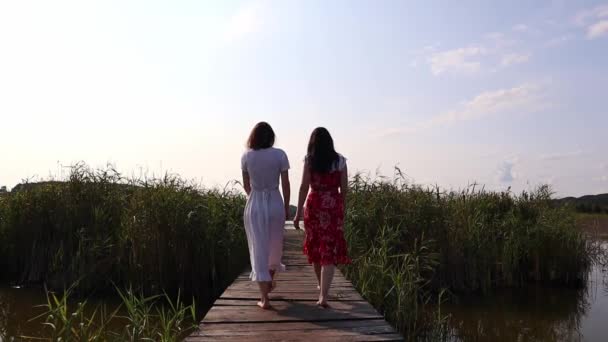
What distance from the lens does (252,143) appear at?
177 inches

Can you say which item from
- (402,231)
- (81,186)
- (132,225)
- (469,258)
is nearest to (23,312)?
(132,225)

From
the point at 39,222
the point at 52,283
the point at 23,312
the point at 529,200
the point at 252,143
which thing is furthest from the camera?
the point at 529,200

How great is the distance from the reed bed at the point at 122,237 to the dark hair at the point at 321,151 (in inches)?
149

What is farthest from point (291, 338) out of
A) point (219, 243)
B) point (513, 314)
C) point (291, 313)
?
point (513, 314)

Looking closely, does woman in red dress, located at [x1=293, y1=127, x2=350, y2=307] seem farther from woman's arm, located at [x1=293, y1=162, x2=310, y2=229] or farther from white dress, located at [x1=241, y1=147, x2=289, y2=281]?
white dress, located at [x1=241, y1=147, x2=289, y2=281]

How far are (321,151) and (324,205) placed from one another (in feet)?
1.73

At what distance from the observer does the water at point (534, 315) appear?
23.1 ft

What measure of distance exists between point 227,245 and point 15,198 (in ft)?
15.1

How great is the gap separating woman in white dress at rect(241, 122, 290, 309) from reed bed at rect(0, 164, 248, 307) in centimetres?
325

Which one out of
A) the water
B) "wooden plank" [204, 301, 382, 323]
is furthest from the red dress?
the water

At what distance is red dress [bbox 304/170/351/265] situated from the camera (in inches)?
185

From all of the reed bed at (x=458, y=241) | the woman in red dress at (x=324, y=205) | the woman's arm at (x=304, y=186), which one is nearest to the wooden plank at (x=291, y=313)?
the woman in red dress at (x=324, y=205)

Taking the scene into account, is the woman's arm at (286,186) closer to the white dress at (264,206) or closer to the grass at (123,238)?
the white dress at (264,206)

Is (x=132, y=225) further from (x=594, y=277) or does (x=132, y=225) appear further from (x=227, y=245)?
(x=594, y=277)
